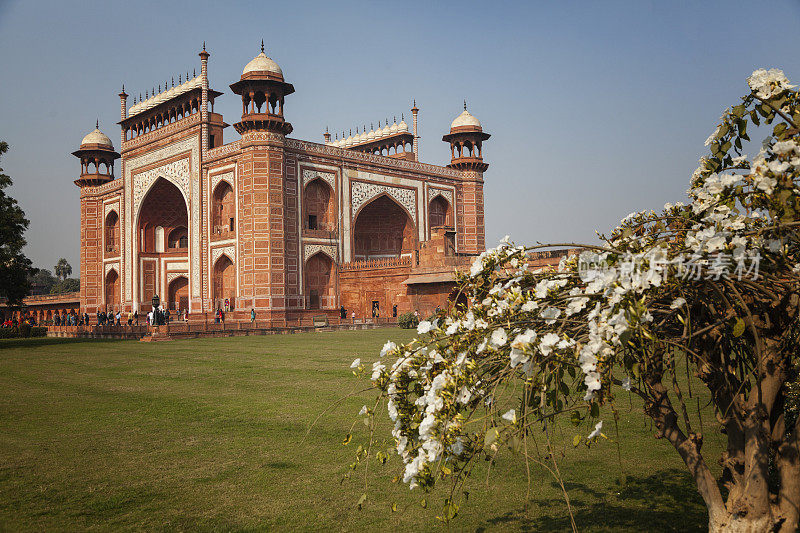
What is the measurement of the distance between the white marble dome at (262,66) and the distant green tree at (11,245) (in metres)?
11.6

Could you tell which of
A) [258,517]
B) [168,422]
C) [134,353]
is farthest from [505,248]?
[134,353]

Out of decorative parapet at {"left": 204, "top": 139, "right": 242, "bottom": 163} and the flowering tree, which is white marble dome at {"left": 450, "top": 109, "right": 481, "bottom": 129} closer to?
decorative parapet at {"left": 204, "top": 139, "right": 242, "bottom": 163}

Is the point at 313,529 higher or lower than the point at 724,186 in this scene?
lower

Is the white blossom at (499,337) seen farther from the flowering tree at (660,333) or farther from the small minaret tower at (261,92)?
the small minaret tower at (261,92)

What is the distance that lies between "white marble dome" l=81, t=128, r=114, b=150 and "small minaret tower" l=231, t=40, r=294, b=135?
13948 millimetres

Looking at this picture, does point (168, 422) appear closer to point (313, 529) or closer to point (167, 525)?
point (167, 525)

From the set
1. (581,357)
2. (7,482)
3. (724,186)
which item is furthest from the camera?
(7,482)

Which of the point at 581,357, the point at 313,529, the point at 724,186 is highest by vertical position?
the point at 724,186

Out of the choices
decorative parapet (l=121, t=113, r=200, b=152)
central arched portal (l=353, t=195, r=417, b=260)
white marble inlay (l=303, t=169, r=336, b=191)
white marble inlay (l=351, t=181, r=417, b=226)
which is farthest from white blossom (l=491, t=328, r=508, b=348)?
central arched portal (l=353, t=195, r=417, b=260)

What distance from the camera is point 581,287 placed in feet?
8.09

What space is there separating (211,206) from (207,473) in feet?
82.9

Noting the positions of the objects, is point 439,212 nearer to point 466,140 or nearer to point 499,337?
point 466,140

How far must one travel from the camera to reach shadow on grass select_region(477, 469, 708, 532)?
3.06 meters

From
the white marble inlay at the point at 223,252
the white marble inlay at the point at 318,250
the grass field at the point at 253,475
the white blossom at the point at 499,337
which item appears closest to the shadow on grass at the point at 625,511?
the grass field at the point at 253,475
